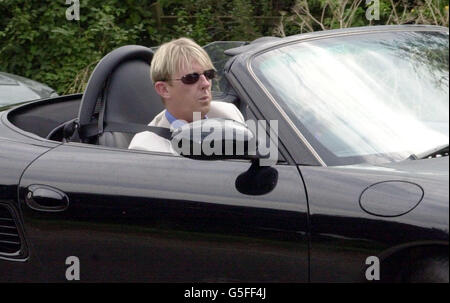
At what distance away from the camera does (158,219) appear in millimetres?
2900

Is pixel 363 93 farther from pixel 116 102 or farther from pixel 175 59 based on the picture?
pixel 116 102

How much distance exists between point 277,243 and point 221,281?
233mm

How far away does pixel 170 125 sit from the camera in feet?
11.2

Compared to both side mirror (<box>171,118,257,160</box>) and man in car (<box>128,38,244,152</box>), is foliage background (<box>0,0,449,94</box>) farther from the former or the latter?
side mirror (<box>171,118,257,160</box>)

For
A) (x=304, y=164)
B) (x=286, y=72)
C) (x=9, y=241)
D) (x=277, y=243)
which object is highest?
(x=286, y=72)

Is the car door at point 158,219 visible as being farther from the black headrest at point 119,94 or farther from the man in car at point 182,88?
the black headrest at point 119,94

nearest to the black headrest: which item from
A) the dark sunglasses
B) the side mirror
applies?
the dark sunglasses

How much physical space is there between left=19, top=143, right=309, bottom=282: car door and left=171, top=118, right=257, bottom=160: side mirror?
6 centimetres

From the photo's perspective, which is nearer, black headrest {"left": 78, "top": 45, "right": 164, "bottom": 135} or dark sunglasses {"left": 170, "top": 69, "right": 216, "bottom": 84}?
dark sunglasses {"left": 170, "top": 69, "right": 216, "bottom": 84}

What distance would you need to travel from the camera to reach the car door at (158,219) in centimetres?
274

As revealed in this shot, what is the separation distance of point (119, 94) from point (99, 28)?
580 cm

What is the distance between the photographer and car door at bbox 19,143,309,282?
274 cm
